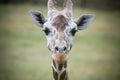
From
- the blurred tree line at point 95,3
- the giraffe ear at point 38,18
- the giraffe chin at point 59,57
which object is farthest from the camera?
the blurred tree line at point 95,3

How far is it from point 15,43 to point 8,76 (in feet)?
0.59

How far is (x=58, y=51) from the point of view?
7.47ft

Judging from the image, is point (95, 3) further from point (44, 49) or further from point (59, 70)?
point (59, 70)

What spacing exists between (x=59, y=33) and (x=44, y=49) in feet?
3.54

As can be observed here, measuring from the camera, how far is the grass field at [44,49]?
3.12 meters

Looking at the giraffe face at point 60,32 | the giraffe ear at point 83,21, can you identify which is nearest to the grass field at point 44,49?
the giraffe ear at point 83,21

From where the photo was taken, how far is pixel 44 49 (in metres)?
3.40

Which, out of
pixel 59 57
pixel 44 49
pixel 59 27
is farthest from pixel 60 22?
pixel 44 49

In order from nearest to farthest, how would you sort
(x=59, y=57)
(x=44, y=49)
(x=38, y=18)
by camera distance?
(x=59, y=57) → (x=38, y=18) → (x=44, y=49)

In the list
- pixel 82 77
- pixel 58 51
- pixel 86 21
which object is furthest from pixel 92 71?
pixel 58 51

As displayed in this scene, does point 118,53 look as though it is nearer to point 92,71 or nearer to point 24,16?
point 92,71

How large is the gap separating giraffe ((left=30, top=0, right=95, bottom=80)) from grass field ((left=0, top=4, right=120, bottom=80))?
517mm

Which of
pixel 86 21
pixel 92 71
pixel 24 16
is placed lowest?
pixel 92 71

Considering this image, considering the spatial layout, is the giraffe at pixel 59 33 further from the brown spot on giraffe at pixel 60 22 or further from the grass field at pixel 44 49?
the grass field at pixel 44 49
